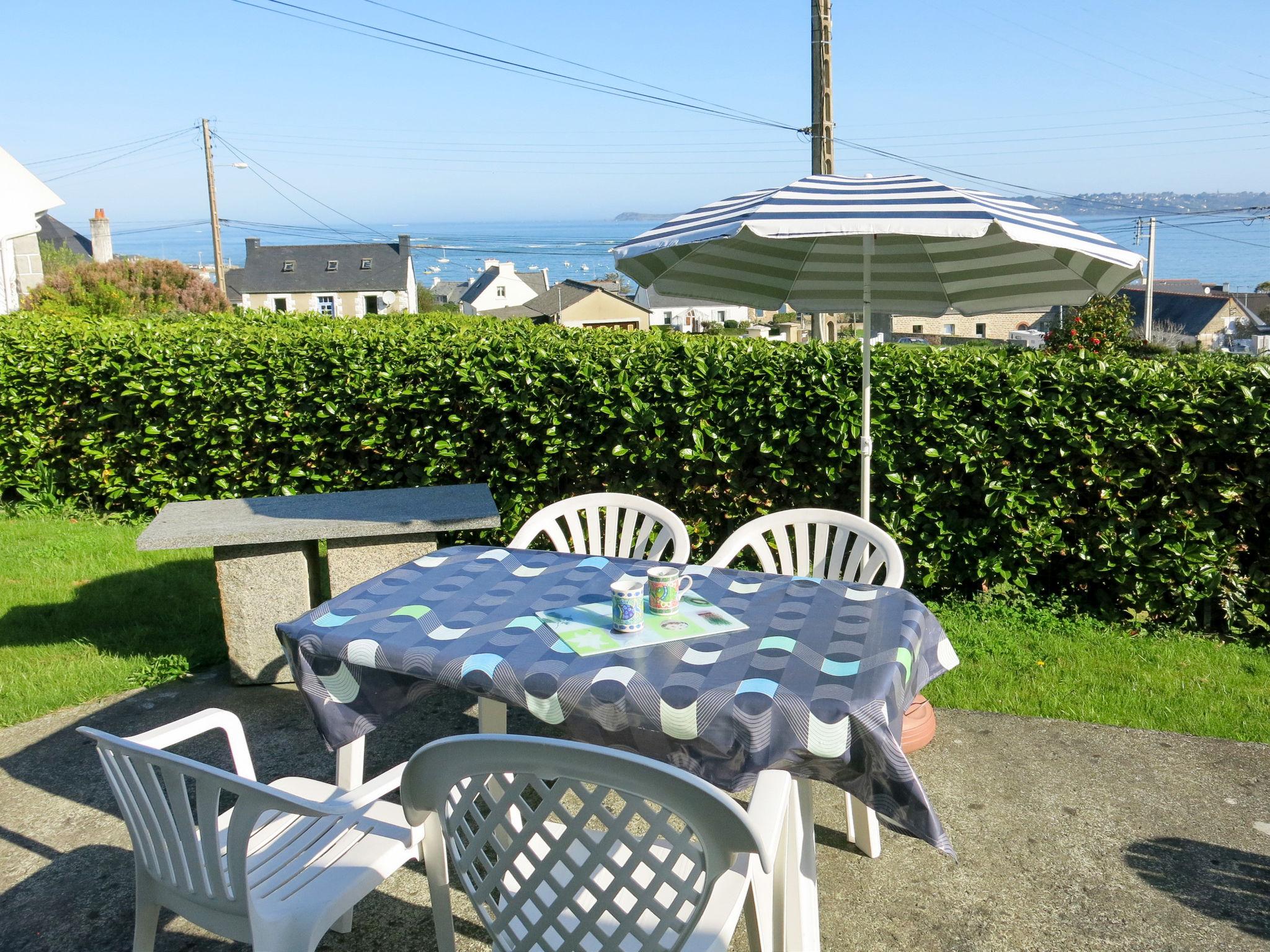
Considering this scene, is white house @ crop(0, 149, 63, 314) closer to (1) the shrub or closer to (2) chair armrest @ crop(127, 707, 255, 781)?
(2) chair armrest @ crop(127, 707, 255, 781)

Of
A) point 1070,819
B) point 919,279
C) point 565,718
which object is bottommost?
point 1070,819

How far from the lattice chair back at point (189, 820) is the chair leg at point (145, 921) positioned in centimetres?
6

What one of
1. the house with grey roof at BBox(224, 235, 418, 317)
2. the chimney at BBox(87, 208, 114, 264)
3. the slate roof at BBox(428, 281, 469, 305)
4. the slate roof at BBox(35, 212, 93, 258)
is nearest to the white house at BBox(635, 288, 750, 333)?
the house with grey roof at BBox(224, 235, 418, 317)

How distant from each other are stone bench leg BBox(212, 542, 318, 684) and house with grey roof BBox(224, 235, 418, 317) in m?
70.1

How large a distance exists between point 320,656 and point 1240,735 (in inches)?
143

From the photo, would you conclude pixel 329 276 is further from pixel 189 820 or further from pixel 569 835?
pixel 569 835

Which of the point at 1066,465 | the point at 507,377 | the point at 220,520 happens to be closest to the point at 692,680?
the point at 220,520

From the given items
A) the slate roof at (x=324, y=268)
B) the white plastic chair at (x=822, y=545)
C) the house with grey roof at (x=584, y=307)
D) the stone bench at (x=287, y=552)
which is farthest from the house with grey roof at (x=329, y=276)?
the white plastic chair at (x=822, y=545)

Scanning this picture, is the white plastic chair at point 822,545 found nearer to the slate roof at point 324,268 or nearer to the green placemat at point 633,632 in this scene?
the green placemat at point 633,632

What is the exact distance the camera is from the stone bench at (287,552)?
179 inches

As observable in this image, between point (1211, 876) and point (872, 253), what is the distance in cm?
253

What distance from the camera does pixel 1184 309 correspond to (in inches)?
2963

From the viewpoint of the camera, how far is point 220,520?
4656 millimetres

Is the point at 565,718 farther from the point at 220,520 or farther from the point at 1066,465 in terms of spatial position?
the point at 1066,465
